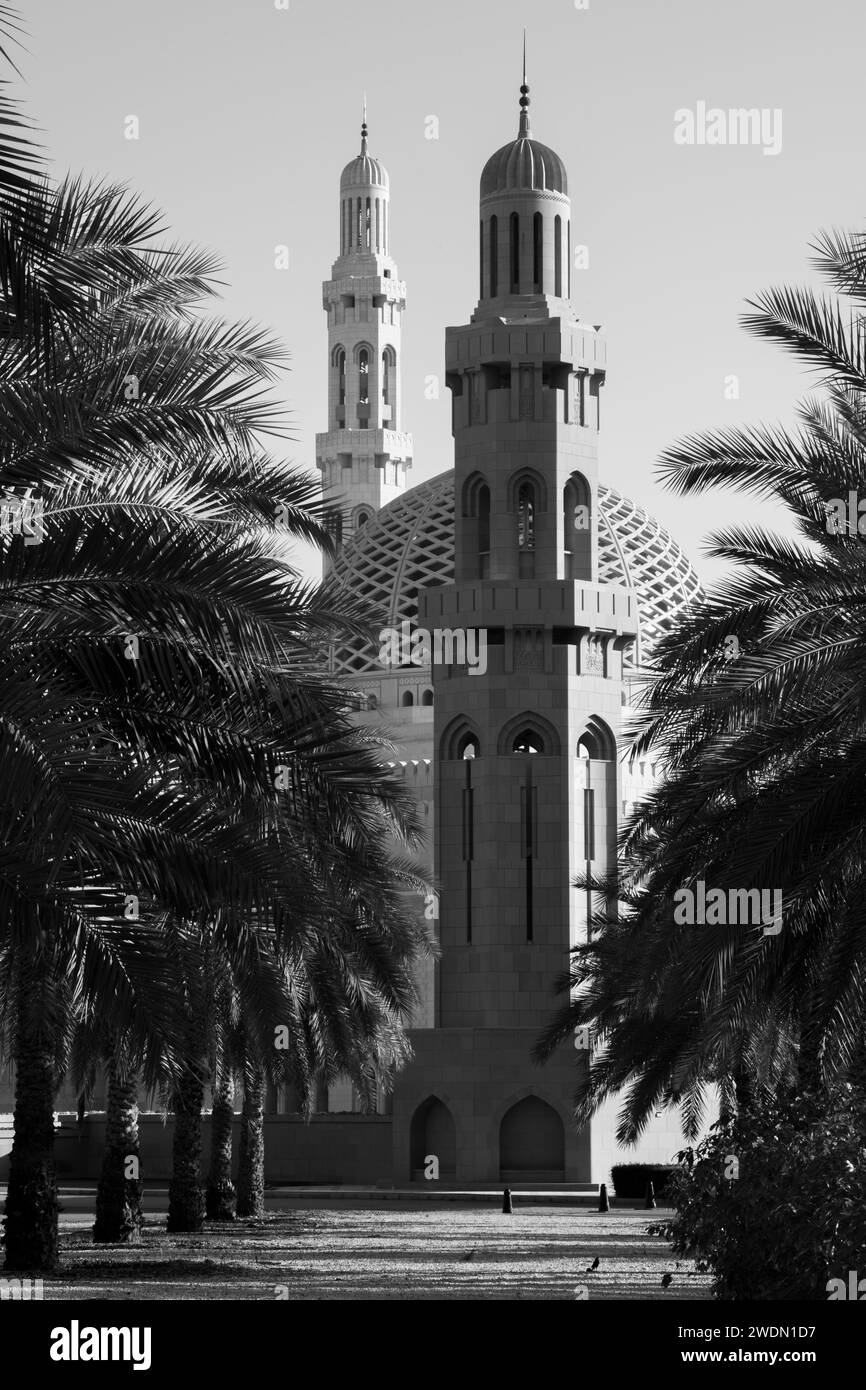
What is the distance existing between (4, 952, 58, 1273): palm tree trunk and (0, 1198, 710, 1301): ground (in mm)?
396

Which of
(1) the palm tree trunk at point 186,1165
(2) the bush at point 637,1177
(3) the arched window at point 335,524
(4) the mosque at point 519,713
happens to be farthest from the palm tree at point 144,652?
(4) the mosque at point 519,713

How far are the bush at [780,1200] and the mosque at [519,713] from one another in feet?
76.9

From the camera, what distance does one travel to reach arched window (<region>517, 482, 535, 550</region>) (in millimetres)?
41219

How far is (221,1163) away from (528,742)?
1331cm

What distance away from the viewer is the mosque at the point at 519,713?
39344mm

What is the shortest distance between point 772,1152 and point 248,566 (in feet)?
17.1

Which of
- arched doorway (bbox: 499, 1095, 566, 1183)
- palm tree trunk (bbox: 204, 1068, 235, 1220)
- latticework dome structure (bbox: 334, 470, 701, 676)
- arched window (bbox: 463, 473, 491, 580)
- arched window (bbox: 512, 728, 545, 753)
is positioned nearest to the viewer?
palm tree trunk (bbox: 204, 1068, 235, 1220)

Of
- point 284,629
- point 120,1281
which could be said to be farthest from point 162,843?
point 120,1281

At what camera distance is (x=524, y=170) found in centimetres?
4172

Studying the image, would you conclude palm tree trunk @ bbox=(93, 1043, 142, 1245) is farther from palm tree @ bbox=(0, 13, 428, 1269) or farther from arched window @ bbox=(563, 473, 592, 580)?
arched window @ bbox=(563, 473, 592, 580)

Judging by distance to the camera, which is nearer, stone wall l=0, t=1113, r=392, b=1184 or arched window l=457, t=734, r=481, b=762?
arched window l=457, t=734, r=481, b=762

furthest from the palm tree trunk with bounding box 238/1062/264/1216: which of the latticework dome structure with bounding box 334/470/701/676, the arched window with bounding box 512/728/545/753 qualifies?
the latticework dome structure with bounding box 334/470/701/676

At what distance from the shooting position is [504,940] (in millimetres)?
39969

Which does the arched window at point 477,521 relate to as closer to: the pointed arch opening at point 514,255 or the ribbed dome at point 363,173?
the pointed arch opening at point 514,255
